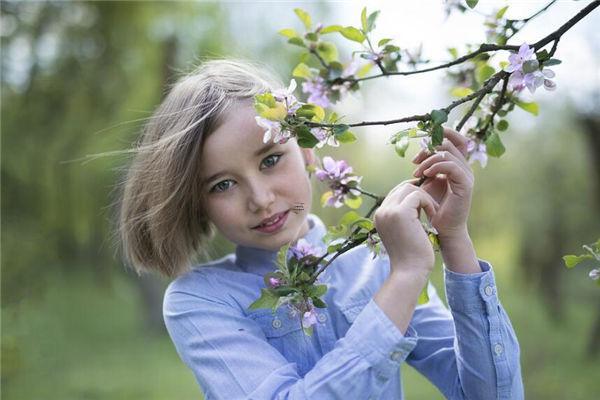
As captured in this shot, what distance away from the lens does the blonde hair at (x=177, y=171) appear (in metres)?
1.14

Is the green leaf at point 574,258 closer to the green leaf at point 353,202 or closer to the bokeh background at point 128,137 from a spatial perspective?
the green leaf at point 353,202

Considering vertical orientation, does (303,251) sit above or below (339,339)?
above

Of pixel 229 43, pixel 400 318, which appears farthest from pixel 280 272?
pixel 229 43

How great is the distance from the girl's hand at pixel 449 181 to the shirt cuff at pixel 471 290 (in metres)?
0.06

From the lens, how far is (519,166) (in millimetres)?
4980

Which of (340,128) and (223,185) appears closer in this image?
(340,128)

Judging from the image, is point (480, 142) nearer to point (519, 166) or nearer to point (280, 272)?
point (280, 272)

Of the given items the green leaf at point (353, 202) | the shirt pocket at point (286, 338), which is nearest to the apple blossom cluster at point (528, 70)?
the green leaf at point (353, 202)

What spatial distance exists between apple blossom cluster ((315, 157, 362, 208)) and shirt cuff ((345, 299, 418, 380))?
23 cm

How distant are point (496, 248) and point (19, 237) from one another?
3633mm

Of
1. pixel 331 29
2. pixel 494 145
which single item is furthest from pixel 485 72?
pixel 331 29

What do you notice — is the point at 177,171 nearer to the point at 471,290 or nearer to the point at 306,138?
the point at 306,138

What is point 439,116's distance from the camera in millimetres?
814

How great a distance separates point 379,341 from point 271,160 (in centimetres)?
39
